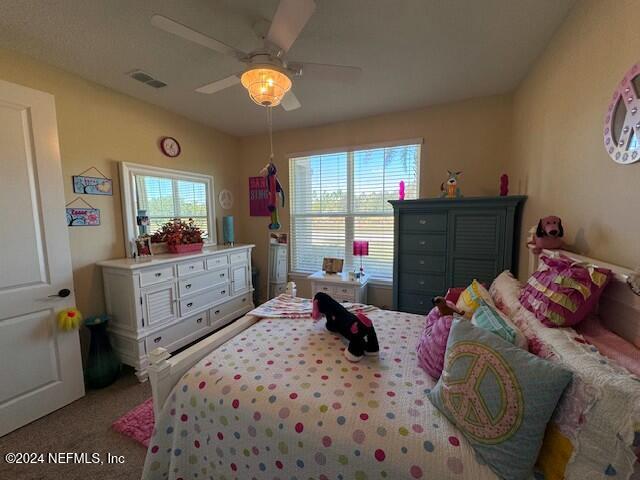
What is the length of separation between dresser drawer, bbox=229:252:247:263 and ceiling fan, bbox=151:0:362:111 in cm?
203

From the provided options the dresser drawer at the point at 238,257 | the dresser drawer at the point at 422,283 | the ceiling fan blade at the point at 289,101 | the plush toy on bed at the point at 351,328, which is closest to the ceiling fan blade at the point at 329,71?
the ceiling fan blade at the point at 289,101

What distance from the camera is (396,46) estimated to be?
1.88 m

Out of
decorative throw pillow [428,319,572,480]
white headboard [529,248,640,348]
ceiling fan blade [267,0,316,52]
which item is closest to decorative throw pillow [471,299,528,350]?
decorative throw pillow [428,319,572,480]

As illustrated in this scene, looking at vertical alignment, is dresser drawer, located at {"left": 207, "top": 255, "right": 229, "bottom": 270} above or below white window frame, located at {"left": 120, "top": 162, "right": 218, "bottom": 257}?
below

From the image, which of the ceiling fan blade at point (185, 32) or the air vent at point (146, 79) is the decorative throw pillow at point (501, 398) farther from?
the air vent at point (146, 79)

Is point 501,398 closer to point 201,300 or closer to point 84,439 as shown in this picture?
point 84,439

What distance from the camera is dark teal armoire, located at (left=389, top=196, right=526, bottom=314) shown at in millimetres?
2416

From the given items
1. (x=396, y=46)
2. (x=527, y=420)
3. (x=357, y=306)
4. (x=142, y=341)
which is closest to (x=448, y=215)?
(x=357, y=306)

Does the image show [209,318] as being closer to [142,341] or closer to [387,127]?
[142,341]

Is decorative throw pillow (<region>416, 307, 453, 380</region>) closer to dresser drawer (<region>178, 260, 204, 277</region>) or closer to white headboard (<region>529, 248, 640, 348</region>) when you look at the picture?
white headboard (<region>529, 248, 640, 348</region>)

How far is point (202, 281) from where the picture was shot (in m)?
2.90

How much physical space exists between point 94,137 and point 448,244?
350cm

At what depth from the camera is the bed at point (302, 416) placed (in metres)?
0.92

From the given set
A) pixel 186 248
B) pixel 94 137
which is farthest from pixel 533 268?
pixel 94 137
